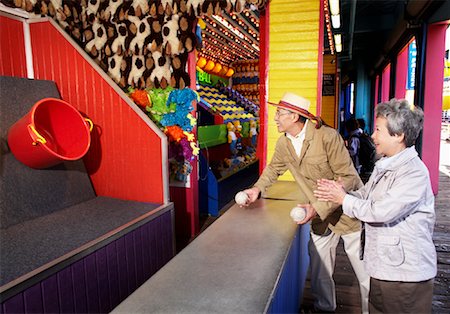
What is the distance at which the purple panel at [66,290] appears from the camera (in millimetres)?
2033

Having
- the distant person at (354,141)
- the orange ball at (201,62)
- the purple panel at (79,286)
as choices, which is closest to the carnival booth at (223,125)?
the orange ball at (201,62)

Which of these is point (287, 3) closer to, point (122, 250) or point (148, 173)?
point (148, 173)

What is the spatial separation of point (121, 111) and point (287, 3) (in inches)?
89.4

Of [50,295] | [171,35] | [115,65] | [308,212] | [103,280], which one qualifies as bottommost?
[103,280]

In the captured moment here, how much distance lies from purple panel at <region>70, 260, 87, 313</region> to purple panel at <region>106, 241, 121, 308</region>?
24cm

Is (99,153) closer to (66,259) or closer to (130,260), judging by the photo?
(130,260)

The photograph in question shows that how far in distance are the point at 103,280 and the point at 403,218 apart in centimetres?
202

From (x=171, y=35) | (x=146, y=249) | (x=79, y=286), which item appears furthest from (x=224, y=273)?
(x=171, y=35)

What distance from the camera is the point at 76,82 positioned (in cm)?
349

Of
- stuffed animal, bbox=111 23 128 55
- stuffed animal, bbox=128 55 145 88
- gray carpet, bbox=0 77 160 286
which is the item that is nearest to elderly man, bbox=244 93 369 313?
gray carpet, bbox=0 77 160 286

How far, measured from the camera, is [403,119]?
175 centimetres

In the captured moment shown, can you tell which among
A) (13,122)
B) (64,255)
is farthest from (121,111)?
(64,255)

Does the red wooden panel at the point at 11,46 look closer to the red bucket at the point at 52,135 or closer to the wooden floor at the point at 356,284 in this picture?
the red bucket at the point at 52,135

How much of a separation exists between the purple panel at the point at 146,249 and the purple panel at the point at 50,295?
34.7 inches
